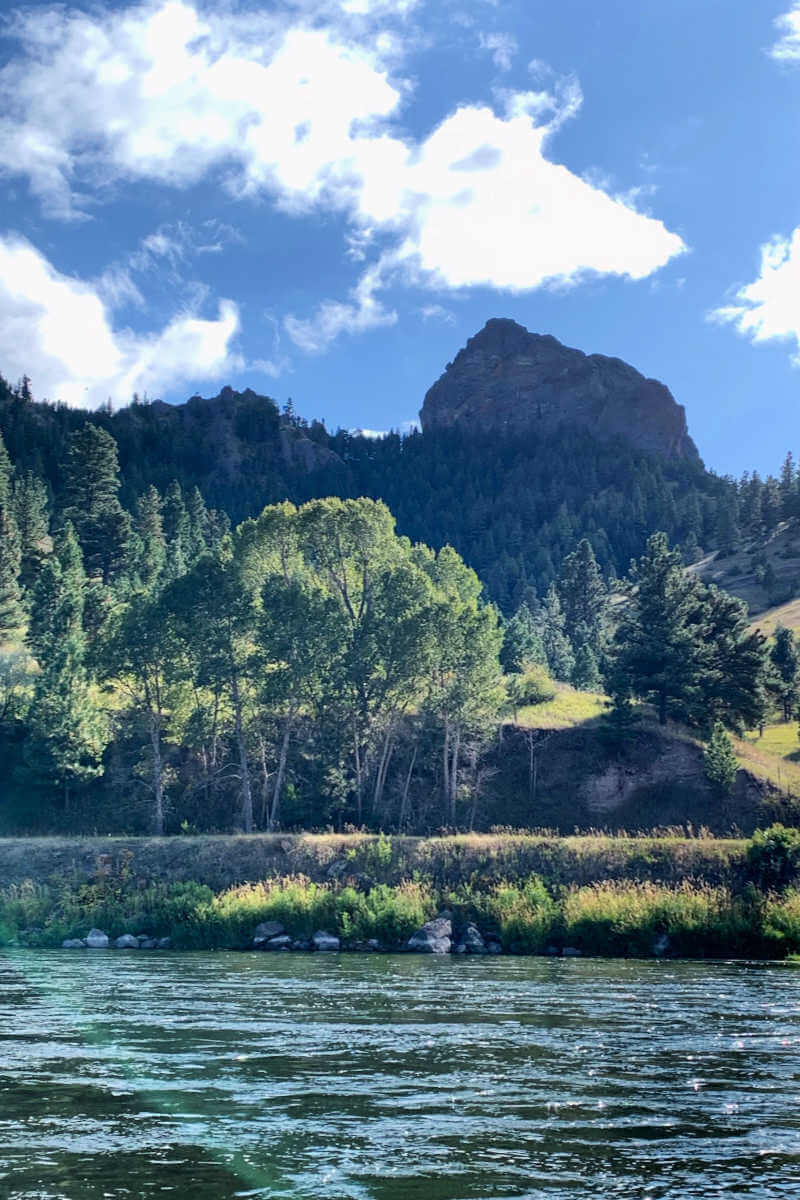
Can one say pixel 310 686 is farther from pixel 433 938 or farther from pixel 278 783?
pixel 433 938

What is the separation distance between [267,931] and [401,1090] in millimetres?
24196

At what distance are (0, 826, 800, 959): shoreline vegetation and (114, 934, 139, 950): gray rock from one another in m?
0.67

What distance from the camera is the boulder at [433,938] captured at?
3384 cm

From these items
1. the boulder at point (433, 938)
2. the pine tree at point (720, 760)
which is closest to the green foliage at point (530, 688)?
the pine tree at point (720, 760)

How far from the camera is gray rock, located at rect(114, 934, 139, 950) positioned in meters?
35.6

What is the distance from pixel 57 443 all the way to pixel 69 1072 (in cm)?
17307

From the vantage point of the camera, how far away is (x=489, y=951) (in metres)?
33.7

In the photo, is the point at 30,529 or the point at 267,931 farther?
the point at 30,529

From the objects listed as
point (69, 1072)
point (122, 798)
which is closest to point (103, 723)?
point (122, 798)

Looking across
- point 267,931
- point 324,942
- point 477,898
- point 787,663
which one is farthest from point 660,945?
point 787,663

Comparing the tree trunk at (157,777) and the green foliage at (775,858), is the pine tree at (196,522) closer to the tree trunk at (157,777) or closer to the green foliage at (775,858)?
the tree trunk at (157,777)

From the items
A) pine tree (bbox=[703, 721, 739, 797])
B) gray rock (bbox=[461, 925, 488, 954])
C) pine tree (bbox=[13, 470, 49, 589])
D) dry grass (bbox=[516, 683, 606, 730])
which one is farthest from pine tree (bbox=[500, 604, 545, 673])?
pine tree (bbox=[13, 470, 49, 589])

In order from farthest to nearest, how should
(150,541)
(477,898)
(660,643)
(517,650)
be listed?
(150,541), (517,650), (660,643), (477,898)

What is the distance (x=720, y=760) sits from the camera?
181 ft
